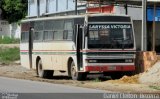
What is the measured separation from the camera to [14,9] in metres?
87.2

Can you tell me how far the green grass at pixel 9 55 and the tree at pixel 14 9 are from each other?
29.3 metres

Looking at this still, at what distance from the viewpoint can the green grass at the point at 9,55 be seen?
49.8 metres

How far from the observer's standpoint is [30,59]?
3178 cm

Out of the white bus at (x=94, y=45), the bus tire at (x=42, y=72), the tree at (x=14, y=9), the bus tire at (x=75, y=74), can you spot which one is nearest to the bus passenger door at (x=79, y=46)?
the white bus at (x=94, y=45)

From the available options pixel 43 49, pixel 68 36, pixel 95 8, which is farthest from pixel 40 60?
pixel 95 8

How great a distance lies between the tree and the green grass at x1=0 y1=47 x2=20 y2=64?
1155 inches

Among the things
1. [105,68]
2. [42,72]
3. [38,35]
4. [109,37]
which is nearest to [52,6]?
[38,35]

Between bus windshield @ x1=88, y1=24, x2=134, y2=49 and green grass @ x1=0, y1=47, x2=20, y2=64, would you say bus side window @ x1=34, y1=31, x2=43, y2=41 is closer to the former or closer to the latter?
bus windshield @ x1=88, y1=24, x2=134, y2=49

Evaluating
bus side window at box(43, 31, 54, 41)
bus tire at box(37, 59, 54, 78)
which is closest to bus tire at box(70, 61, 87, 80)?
bus side window at box(43, 31, 54, 41)

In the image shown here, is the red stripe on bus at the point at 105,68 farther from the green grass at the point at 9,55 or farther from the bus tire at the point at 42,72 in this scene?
the green grass at the point at 9,55

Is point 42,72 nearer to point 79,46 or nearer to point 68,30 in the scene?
point 68,30

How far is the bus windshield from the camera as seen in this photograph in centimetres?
2586

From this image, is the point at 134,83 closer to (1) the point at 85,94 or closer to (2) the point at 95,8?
(1) the point at 85,94

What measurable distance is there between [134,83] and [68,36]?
5.05m
